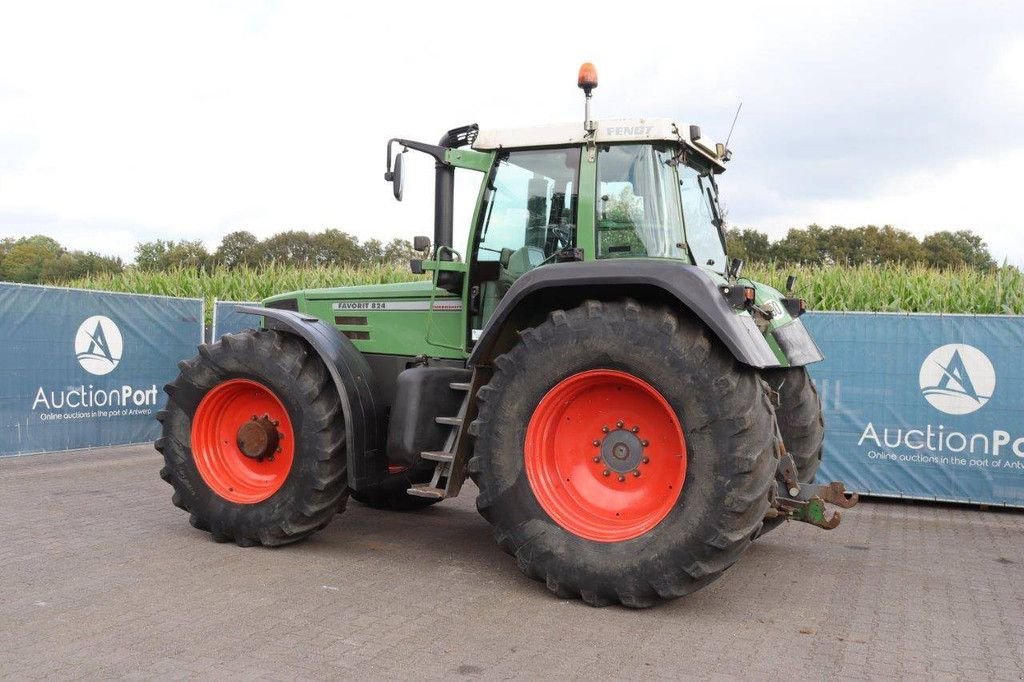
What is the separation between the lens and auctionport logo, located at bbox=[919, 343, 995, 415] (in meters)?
8.62

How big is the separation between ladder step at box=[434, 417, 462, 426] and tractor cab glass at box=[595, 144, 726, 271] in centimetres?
134

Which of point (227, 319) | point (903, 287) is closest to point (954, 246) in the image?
point (903, 287)

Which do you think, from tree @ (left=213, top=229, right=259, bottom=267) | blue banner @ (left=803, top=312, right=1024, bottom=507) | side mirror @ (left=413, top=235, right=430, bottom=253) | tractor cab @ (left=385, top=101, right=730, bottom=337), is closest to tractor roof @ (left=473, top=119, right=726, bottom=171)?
tractor cab @ (left=385, top=101, right=730, bottom=337)

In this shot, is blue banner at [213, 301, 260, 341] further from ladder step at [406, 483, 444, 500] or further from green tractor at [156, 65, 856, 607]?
ladder step at [406, 483, 444, 500]

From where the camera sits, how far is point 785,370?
6.48 m

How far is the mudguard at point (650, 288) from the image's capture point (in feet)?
15.3

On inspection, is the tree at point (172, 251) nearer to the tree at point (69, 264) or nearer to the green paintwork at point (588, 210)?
the tree at point (69, 264)

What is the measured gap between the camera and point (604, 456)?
512cm

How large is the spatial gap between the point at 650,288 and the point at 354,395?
209 cm

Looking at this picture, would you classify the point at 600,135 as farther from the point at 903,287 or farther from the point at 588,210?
the point at 903,287

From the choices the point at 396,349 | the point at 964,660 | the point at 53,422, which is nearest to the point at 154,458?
the point at 53,422

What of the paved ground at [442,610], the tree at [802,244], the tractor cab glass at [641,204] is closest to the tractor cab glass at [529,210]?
the tractor cab glass at [641,204]

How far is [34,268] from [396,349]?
48.2 meters

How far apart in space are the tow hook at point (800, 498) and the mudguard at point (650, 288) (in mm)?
692
